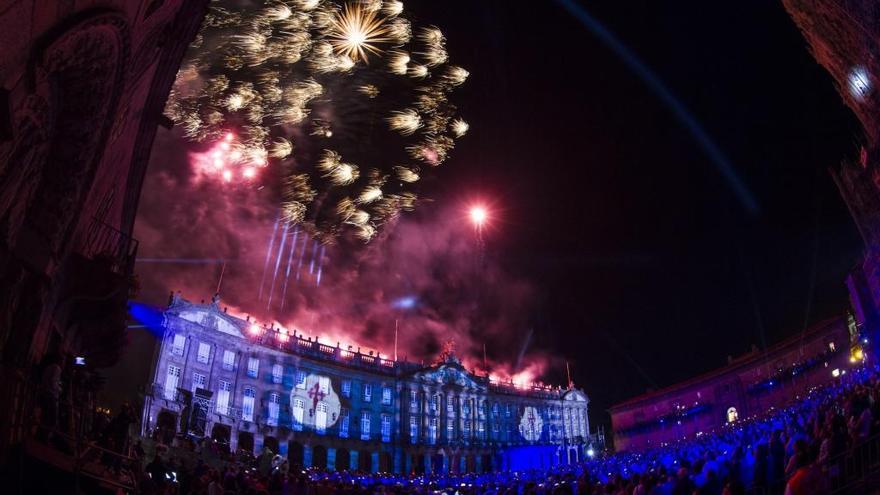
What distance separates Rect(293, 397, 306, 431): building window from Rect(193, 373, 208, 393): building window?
33.6 ft

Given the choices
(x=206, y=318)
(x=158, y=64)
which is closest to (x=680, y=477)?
(x=158, y=64)

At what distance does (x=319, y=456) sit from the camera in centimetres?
4931

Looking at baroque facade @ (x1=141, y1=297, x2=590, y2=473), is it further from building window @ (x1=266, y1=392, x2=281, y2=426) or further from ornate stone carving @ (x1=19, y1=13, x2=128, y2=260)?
ornate stone carving @ (x1=19, y1=13, x2=128, y2=260)

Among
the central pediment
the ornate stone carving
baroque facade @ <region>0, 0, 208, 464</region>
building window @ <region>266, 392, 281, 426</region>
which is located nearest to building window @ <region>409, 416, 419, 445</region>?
the central pediment

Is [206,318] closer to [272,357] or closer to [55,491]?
[272,357]

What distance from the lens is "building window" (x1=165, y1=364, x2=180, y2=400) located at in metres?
36.5

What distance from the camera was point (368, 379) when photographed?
189 feet

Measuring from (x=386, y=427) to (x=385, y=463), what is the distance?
3.86 meters

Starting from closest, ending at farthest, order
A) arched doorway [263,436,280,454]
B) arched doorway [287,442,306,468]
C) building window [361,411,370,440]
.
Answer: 1. arched doorway [263,436,280,454]
2. arched doorway [287,442,306,468]
3. building window [361,411,370,440]

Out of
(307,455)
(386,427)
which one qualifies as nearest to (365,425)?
(386,427)

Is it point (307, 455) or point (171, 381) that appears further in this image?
point (307, 455)

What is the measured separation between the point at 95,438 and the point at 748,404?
68.5m

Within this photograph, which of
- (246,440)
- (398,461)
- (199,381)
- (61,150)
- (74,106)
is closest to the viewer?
(74,106)

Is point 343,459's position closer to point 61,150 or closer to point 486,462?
point 486,462
